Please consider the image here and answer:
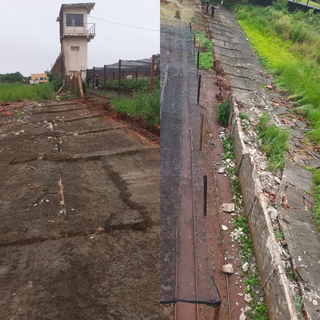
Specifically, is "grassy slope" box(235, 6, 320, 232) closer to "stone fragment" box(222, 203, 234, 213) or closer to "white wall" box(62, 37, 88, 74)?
"stone fragment" box(222, 203, 234, 213)

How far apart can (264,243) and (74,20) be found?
10610mm

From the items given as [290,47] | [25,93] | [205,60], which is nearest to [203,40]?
[205,60]

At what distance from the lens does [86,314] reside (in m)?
1.41

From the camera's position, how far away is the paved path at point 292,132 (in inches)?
98.0

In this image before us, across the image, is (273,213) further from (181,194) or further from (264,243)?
(181,194)

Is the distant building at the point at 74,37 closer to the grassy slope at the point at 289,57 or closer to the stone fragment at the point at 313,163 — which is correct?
the grassy slope at the point at 289,57

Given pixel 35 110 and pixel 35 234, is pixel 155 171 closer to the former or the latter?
pixel 35 234

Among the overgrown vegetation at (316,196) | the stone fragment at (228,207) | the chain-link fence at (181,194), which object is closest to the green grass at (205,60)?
the chain-link fence at (181,194)

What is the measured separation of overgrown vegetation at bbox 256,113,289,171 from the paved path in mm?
131

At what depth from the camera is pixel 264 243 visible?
239 cm

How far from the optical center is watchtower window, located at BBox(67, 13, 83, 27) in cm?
1036

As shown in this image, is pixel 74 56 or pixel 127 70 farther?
pixel 74 56

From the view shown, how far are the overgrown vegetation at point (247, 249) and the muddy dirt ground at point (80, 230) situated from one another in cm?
83

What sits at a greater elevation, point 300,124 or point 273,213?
point 300,124
